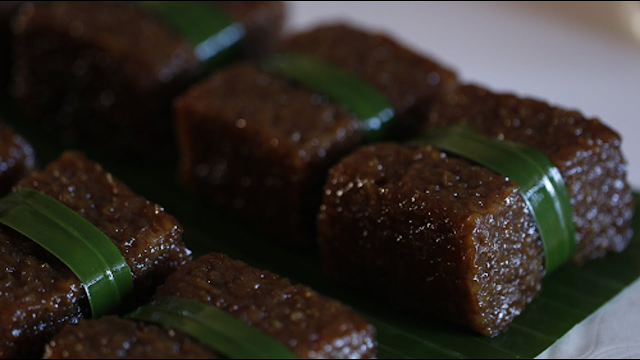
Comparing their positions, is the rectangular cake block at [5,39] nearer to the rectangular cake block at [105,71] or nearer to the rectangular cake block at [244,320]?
the rectangular cake block at [105,71]

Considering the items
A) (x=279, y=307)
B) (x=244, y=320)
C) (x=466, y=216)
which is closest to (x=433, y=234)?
(x=466, y=216)

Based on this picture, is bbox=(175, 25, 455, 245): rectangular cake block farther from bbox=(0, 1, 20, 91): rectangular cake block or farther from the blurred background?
bbox=(0, 1, 20, 91): rectangular cake block

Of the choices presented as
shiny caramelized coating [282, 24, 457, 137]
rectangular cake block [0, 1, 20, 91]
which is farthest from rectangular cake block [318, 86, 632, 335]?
rectangular cake block [0, 1, 20, 91]

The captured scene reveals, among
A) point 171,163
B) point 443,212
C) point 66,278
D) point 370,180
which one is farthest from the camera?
point 171,163

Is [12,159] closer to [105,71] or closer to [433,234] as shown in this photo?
[105,71]

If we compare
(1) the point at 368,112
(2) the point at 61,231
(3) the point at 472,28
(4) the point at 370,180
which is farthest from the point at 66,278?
(3) the point at 472,28

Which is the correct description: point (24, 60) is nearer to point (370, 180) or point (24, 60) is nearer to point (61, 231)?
point (61, 231)

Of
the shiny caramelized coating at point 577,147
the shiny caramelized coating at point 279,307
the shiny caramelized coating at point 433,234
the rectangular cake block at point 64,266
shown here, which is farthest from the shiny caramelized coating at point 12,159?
the shiny caramelized coating at point 577,147
